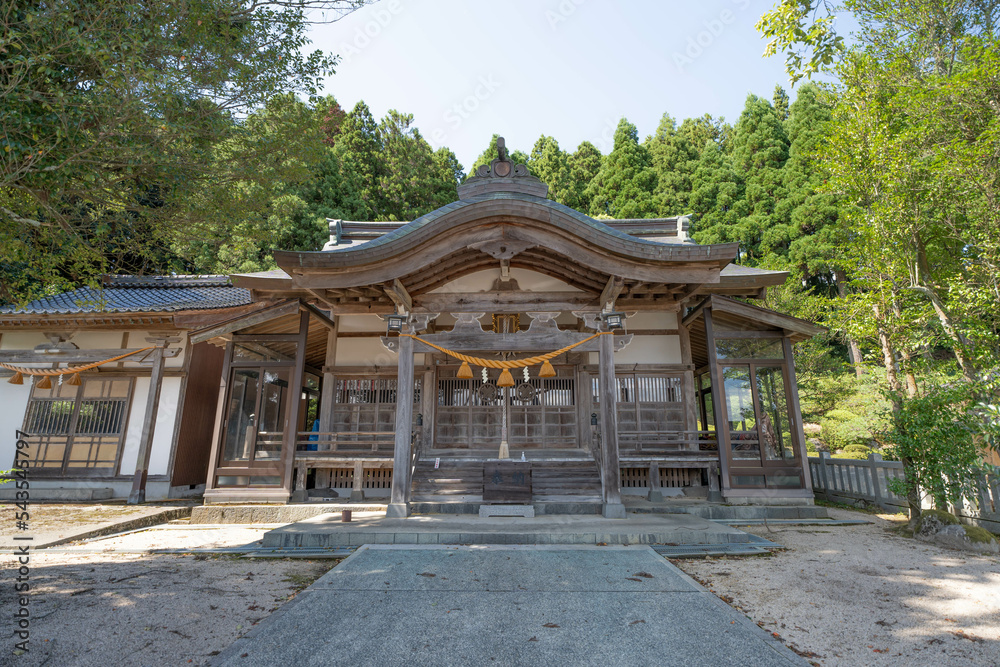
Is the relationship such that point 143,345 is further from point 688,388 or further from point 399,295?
point 688,388

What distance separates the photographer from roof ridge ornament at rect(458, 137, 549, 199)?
8.52 m

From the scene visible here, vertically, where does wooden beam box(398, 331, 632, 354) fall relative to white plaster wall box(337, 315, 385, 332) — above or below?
below

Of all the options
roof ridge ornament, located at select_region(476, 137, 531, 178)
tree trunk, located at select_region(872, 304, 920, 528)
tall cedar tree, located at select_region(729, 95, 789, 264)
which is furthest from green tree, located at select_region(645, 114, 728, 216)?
roof ridge ornament, located at select_region(476, 137, 531, 178)

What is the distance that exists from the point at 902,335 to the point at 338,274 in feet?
36.8

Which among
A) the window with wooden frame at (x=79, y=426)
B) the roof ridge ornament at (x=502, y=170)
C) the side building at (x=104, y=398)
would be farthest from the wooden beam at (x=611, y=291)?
the window with wooden frame at (x=79, y=426)

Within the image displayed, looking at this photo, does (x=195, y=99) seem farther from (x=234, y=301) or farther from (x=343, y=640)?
(x=234, y=301)

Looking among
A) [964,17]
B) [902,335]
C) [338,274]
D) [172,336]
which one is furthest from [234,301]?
[964,17]

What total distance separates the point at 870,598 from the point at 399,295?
24.2 ft

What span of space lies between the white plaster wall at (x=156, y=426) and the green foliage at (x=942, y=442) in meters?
15.0

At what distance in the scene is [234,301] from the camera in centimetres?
1394

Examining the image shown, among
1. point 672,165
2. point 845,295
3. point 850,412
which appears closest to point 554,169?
point 672,165

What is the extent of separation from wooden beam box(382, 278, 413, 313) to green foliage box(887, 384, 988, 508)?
8.38 m

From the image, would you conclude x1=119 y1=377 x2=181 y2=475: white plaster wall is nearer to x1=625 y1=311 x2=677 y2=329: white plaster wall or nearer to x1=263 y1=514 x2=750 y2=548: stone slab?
x1=263 y1=514 x2=750 y2=548: stone slab

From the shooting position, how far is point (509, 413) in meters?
11.5
